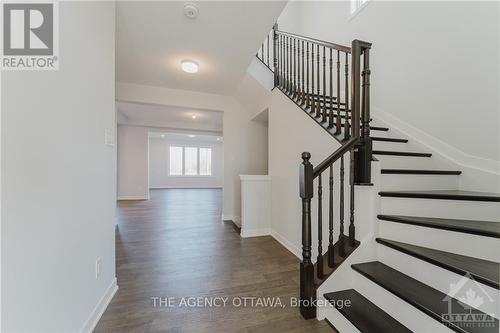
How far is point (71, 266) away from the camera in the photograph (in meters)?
1.17

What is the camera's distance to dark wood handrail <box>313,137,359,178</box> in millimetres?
1459

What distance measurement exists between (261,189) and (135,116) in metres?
5.11

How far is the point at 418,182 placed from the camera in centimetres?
181

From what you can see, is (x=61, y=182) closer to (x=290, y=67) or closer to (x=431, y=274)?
(x=431, y=274)

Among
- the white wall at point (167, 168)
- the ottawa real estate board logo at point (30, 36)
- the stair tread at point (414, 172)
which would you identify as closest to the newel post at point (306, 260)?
the stair tread at point (414, 172)

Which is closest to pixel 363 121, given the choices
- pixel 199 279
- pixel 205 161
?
pixel 199 279

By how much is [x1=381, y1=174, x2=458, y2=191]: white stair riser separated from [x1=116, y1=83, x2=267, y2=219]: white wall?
2961 millimetres

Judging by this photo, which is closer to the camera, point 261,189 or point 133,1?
point 133,1

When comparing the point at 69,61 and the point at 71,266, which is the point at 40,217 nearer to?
the point at 71,266

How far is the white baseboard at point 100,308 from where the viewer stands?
4.36 ft

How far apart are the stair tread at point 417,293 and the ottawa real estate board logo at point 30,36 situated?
2137 mm

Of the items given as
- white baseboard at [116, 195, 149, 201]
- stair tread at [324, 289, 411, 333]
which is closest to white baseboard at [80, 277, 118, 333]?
stair tread at [324, 289, 411, 333]

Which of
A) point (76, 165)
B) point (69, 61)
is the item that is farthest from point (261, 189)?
point (69, 61)

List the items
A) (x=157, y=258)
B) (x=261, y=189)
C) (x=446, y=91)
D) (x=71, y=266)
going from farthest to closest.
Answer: (x=261, y=189) < (x=157, y=258) < (x=446, y=91) < (x=71, y=266)
